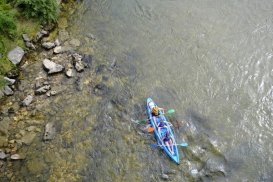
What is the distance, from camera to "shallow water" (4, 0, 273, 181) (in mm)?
10250

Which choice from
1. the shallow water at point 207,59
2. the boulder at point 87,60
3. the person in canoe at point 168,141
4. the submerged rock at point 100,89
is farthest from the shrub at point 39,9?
the person in canoe at point 168,141

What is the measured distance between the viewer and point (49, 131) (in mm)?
10836

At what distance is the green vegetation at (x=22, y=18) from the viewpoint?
1284 centimetres

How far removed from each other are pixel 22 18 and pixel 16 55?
2.17 m

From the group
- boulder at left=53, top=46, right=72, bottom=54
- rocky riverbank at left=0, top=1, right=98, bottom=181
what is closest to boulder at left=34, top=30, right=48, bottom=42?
rocky riverbank at left=0, top=1, right=98, bottom=181

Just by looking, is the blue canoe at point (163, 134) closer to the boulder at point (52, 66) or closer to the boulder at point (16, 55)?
the boulder at point (52, 66)

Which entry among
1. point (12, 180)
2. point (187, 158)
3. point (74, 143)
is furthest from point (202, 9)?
point (12, 180)

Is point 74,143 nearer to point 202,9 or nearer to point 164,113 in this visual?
point 164,113

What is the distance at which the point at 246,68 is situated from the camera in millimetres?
13109

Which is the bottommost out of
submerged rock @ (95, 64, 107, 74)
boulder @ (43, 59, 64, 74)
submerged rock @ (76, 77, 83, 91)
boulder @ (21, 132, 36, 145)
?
boulder @ (21, 132, 36, 145)

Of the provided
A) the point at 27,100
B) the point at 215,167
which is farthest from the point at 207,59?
the point at 27,100

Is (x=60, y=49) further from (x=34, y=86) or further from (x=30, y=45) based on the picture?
(x=34, y=86)

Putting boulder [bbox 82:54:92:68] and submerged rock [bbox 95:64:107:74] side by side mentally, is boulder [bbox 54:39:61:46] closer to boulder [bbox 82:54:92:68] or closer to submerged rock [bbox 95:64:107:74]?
boulder [bbox 82:54:92:68]

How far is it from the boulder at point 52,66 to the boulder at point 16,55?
37.5 inches
